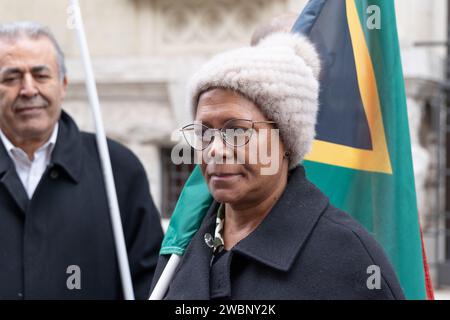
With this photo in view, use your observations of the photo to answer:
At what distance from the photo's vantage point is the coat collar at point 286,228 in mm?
2074

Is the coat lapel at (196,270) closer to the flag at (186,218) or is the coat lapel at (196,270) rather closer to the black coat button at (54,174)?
the flag at (186,218)

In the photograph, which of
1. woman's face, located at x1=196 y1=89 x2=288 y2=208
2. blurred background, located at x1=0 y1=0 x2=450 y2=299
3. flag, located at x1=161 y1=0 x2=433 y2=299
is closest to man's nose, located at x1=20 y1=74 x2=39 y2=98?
flag, located at x1=161 y1=0 x2=433 y2=299

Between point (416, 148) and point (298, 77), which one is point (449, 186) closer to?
point (416, 148)

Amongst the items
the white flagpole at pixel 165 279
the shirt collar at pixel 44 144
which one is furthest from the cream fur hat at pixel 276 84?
the shirt collar at pixel 44 144

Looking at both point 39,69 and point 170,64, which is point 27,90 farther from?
point 170,64

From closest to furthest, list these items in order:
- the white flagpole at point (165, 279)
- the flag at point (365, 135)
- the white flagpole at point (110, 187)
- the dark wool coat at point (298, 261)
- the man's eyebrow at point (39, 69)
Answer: the dark wool coat at point (298, 261), the white flagpole at point (165, 279), the flag at point (365, 135), the white flagpole at point (110, 187), the man's eyebrow at point (39, 69)

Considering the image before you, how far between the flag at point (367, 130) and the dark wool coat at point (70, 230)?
0.89 m

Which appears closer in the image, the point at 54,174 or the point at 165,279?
the point at 165,279

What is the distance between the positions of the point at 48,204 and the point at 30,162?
19cm

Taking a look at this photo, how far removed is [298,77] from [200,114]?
0.89ft

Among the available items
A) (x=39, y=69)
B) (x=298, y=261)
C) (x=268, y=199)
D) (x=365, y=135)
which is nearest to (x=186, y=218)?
(x=268, y=199)

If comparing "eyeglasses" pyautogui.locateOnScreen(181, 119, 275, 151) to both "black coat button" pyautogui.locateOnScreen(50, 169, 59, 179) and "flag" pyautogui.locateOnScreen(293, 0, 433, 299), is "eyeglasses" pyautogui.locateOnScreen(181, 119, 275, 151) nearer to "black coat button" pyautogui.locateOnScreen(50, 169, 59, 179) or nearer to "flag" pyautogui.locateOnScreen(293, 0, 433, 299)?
"flag" pyautogui.locateOnScreen(293, 0, 433, 299)

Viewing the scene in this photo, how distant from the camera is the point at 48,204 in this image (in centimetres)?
318
